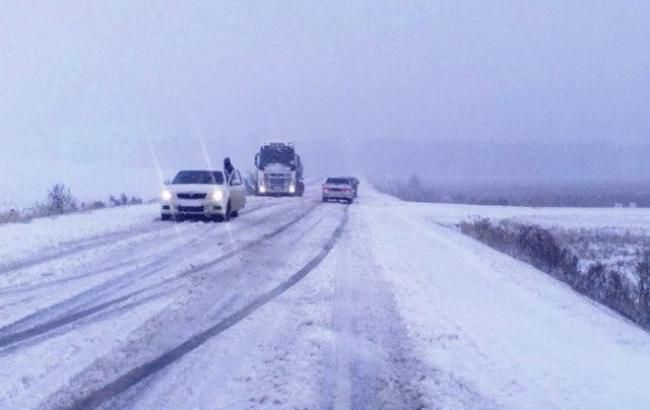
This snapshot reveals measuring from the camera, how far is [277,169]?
172 feet

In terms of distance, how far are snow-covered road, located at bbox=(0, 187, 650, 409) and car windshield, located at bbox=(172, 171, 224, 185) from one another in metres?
10.0

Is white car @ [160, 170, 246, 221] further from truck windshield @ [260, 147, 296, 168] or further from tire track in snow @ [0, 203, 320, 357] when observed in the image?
truck windshield @ [260, 147, 296, 168]

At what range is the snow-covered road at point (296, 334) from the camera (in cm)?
675

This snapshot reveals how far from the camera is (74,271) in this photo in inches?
532

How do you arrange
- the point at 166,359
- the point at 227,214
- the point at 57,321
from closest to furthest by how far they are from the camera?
the point at 166,359
the point at 57,321
the point at 227,214

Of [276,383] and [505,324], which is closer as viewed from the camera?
[276,383]

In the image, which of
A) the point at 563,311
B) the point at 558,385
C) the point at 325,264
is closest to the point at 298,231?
the point at 325,264

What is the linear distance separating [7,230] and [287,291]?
12.4 m

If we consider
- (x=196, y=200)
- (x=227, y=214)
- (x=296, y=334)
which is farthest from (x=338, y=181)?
(x=296, y=334)

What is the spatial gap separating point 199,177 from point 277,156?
25.4 meters

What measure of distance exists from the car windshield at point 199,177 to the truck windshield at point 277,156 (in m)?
24.6

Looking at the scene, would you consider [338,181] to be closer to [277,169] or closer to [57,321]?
[277,169]

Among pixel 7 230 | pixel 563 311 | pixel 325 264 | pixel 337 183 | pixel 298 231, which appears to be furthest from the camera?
pixel 337 183

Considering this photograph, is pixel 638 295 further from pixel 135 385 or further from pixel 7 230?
pixel 7 230
